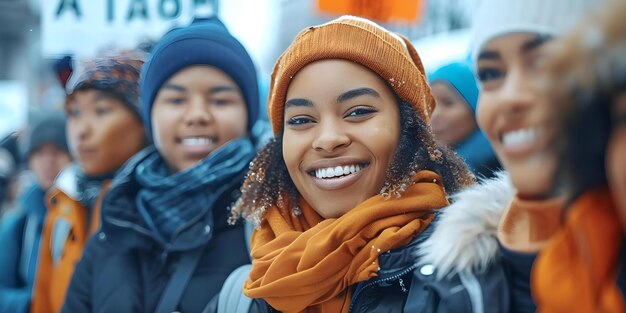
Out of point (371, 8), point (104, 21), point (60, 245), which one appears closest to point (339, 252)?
point (60, 245)

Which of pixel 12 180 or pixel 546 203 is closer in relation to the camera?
pixel 546 203

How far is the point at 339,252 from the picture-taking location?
5.40ft

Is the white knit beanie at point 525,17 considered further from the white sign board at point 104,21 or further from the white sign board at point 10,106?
the white sign board at point 10,106

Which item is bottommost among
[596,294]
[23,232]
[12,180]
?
[12,180]

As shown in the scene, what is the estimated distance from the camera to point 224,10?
141 inches

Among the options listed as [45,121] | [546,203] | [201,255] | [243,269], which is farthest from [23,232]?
[546,203]

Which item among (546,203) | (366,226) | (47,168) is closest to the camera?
(546,203)

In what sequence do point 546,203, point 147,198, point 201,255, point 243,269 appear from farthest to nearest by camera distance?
point 147,198, point 201,255, point 243,269, point 546,203

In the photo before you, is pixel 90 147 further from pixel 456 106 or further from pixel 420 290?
pixel 420 290

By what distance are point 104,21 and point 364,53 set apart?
7.45ft

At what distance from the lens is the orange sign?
3.37 metres

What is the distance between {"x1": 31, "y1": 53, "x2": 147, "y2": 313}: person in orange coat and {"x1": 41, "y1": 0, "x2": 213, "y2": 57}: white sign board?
63 cm

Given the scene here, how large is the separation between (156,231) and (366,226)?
88cm

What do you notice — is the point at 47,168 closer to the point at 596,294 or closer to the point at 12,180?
the point at 12,180
